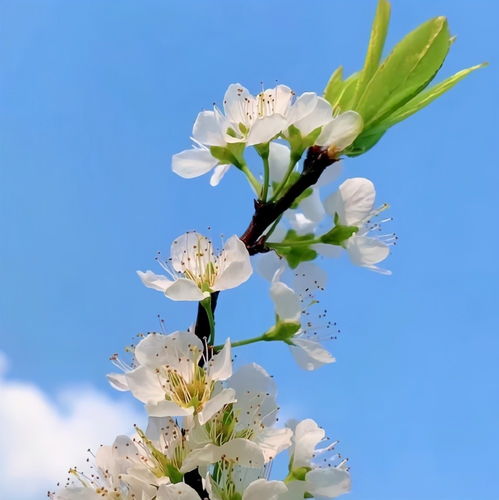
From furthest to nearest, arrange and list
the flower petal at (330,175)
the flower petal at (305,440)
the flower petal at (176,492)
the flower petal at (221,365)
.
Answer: the flower petal at (330,175) → the flower petal at (305,440) → the flower petal at (221,365) → the flower petal at (176,492)

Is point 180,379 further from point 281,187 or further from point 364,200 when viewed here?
point 364,200

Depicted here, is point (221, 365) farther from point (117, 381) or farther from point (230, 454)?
point (117, 381)

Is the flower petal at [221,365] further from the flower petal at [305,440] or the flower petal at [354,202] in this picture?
the flower petal at [354,202]

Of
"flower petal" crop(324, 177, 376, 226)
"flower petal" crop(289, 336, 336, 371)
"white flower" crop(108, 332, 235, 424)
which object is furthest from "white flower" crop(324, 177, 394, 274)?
"white flower" crop(108, 332, 235, 424)

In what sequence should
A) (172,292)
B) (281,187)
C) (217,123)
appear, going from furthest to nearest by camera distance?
1. (217,123)
2. (281,187)
3. (172,292)

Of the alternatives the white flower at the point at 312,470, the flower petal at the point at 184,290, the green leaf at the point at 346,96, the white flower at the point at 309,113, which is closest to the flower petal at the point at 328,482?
the white flower at the point at 312,470

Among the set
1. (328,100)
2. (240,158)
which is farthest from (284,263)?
(328,100)
